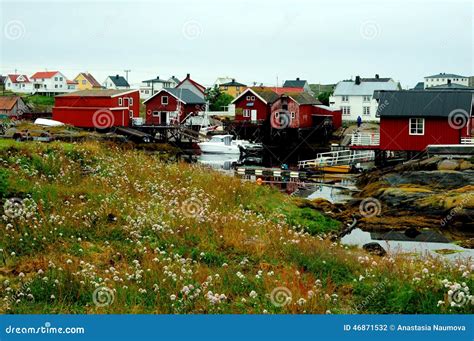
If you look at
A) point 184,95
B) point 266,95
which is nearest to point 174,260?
point 266,95

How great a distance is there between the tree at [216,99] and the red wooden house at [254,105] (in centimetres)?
2032

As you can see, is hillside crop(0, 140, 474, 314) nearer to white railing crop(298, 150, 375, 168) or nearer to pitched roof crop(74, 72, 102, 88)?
white railing crop(298, 150, 375, 168)

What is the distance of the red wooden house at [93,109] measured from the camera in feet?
176

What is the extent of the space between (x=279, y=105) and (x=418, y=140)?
2606 cm

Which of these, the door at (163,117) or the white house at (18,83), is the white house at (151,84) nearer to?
the white house at (18,83)

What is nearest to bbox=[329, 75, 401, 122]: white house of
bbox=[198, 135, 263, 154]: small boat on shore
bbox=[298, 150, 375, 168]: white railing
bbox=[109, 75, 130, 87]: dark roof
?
bbox=[198, 135, 263, 154]: small boat on shore

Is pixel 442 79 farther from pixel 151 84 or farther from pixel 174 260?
pixel 174 260

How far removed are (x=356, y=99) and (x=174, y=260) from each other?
65.3 metres

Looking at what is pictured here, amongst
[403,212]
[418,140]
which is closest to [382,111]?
[418,140]

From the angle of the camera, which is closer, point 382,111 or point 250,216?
point 250,216

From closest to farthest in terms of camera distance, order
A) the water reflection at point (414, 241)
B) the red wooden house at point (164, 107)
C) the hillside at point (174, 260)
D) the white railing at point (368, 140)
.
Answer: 1. the hillside at point (174, 260)
2. the water reflection at point (414, 241)
3. the white railing at point (368, 140)
4. the red wooden house at point (164, 107)

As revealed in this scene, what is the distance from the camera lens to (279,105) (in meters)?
62.7

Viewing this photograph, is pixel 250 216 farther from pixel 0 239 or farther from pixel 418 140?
pixel 418 140

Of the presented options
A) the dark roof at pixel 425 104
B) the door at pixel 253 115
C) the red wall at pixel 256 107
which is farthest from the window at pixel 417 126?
the door at pixel 253 115
